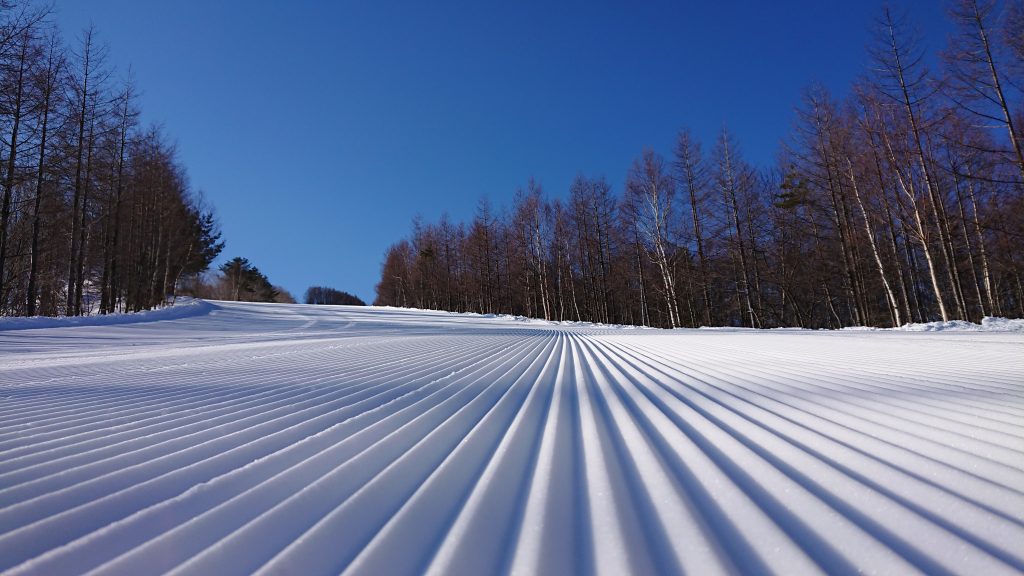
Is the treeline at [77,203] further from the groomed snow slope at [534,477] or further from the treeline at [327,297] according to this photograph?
the treeline at [327,297]

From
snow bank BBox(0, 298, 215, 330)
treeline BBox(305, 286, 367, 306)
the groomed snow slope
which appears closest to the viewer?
the groomed snow slope

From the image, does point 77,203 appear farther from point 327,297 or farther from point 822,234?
point 327,297

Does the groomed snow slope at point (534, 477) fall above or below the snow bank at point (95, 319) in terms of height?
below

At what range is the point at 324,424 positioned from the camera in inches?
70.9

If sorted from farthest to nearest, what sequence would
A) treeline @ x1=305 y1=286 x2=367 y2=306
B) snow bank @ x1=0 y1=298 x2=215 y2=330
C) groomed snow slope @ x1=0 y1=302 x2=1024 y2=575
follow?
treeline @ x1=305 y1=286 x2=367 y2=306, snow bank @ x1=0 y1=298 x2=215 y2=330, groomed snow slope @ x1=0 y1=302 x2=1024 y2=575

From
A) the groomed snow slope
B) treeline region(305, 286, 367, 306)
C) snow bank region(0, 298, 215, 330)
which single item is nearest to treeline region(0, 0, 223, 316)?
snow bank region(0, 298, 215, 330)

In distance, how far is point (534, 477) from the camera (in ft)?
3.85

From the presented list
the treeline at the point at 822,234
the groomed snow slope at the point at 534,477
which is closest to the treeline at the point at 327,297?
the treeline at the point at 822,234

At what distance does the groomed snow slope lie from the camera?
0.76m

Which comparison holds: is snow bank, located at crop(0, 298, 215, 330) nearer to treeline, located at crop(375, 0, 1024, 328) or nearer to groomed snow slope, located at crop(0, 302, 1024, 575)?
groomed snow slope, located at crop(0, 302, 1024, 575)

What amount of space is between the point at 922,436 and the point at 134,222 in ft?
65.5

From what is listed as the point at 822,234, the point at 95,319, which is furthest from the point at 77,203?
the point at 822,234

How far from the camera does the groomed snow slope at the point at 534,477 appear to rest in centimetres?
76

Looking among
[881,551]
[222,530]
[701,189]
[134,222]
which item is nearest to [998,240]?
[701,189]
